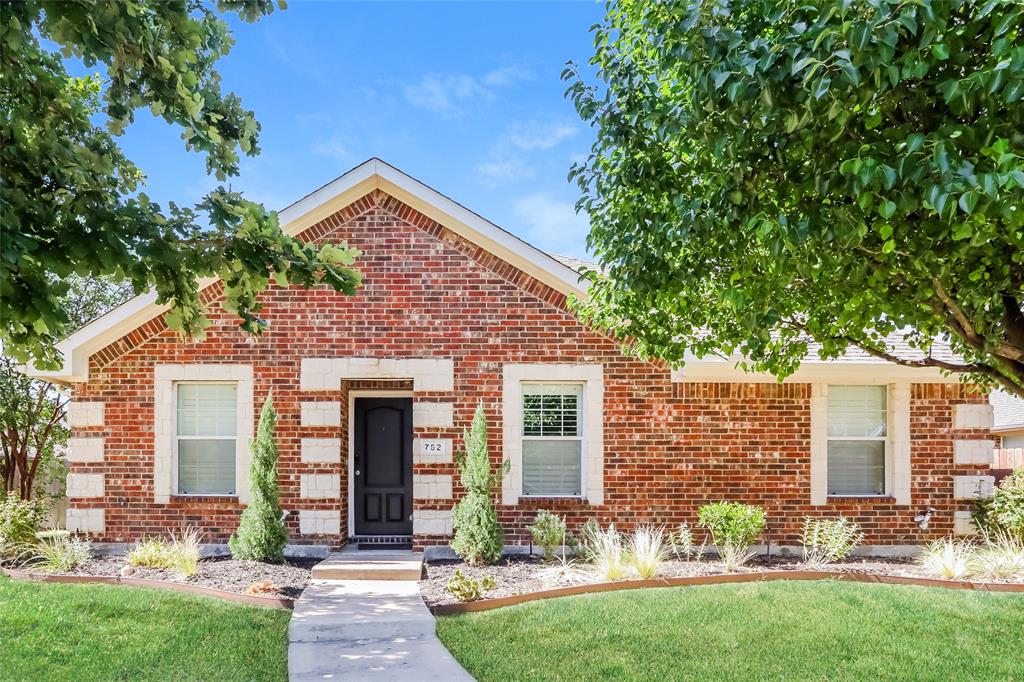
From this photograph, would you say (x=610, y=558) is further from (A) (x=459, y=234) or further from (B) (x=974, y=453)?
(B) (x=974, y=453)

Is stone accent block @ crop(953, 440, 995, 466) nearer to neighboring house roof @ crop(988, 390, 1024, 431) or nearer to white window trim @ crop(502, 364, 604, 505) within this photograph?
white window trim @ crop(502, 364, 604, 505)

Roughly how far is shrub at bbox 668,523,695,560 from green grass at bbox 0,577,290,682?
549 centimetres

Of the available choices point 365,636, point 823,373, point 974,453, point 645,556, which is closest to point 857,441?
point 823,373

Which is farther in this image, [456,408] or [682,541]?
[456,408]

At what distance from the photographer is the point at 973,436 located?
11.0m

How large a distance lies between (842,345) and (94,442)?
10.4 metres

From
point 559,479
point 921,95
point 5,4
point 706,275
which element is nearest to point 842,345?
point 706,275

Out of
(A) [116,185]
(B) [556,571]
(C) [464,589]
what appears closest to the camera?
(A) [116,185]

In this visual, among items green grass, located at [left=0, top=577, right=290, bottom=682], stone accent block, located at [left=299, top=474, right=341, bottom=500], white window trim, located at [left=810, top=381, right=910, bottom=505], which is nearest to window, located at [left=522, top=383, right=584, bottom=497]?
stone accent block, located at [left=299, top=474, right=341, bottom=500]

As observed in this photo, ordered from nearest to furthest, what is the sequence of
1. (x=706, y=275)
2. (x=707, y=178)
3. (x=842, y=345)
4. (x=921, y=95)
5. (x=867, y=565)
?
(x=921, y=95) → (x=707, y=178) → (x=706, y=275) → (x=842, y=345) → (x=867, y=565)

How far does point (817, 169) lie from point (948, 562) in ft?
23.1

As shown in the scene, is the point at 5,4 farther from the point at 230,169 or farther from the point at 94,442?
the point at 94,442

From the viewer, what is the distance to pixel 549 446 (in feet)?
36.3

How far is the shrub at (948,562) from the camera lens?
351 inches
